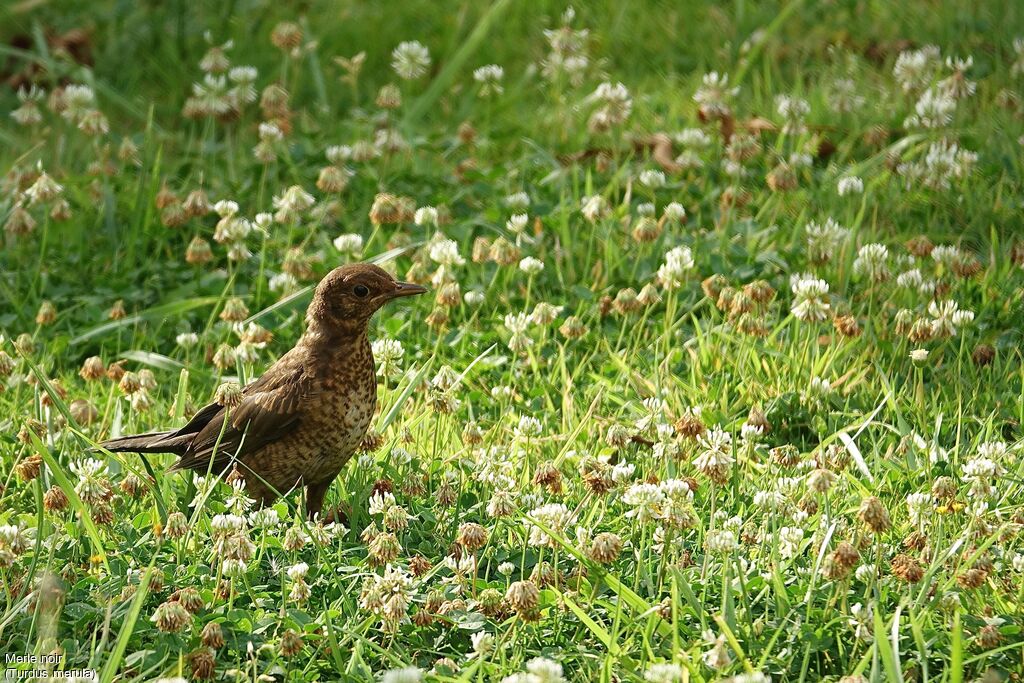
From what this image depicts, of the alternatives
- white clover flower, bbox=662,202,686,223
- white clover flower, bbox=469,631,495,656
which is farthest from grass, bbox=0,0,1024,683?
white clover flower, bbox=662,202,686,223

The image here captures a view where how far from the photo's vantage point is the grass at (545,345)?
3.54 meters

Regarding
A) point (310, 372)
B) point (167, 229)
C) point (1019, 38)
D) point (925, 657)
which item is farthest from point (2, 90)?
point (925, 657)

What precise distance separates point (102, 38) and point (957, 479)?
5791 mm

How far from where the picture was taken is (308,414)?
4176 millimetres

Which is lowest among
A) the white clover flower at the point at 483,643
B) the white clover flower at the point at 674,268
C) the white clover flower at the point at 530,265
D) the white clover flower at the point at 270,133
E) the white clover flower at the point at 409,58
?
the white clover flower at the point at 483,643

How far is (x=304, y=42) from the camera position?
7.65 metres

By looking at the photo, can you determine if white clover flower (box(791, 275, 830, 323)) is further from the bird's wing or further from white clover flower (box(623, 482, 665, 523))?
the bird's wing

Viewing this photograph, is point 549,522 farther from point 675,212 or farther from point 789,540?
point 675,212

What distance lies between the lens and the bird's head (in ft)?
14.3

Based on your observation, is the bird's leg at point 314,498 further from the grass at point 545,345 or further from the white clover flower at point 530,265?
the white clover flower at point 530,265

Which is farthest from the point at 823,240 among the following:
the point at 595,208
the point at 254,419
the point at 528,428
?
the point at 254,419

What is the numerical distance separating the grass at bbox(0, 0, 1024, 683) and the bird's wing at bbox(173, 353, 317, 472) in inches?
5.5

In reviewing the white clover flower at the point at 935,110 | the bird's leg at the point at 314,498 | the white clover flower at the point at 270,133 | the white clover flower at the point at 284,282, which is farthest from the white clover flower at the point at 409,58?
the bird's leg at the point at 314,498

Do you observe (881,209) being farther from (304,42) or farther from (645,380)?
(304,42)
